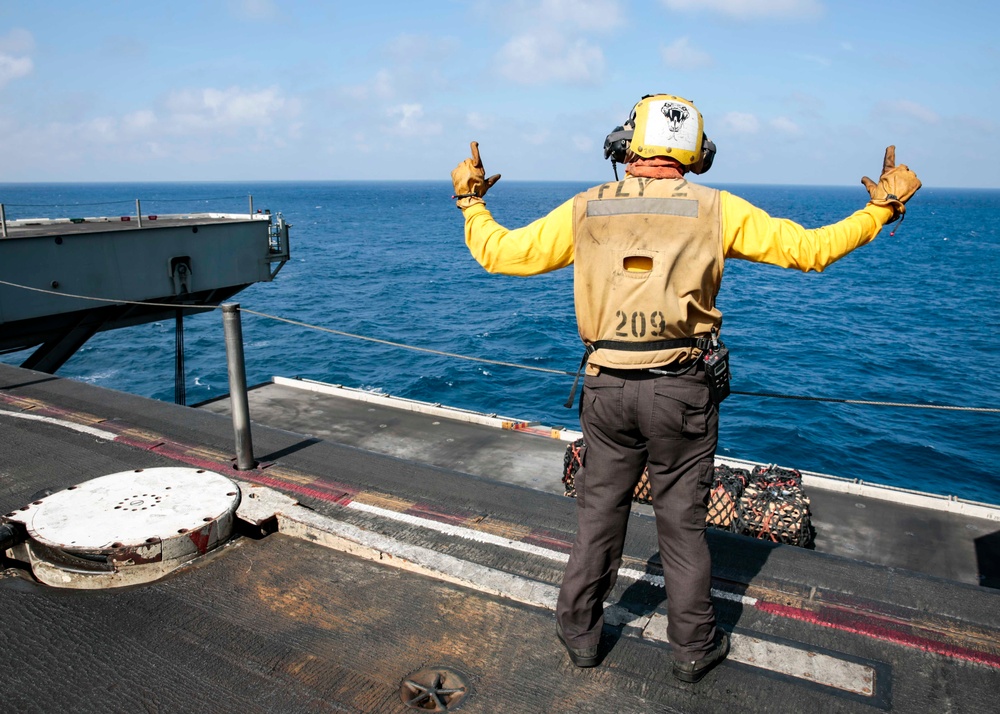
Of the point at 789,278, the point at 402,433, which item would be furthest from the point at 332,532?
the point at 789,278

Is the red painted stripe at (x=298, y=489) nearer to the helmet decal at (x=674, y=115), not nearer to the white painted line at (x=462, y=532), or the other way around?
the white painted line at (x=462, y=532)

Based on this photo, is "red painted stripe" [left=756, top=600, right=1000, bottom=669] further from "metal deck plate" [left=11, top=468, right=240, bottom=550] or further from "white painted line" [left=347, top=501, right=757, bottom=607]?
"metal deck plate" [left=11, top=468, right=240, bottom=550]

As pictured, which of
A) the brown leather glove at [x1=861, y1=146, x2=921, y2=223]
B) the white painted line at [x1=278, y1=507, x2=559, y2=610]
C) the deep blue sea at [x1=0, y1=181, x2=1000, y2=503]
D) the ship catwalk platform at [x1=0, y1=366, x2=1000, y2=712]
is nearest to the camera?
the brown leather glove at [x1=861, y1=146, x2=921, y2=223]

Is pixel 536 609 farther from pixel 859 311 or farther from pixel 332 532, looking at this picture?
pixel 859 311

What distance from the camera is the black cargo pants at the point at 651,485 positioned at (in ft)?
9.44

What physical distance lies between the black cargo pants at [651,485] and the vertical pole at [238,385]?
3.10 meters

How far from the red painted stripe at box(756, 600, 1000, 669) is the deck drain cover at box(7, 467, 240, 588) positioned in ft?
10.5

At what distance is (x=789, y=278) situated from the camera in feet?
213

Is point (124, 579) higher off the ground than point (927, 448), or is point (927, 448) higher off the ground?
point (124, 579)

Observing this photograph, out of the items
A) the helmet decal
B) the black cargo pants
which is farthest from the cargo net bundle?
the helmet decal

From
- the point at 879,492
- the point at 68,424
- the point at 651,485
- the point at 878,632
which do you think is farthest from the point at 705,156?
the point at 879,492

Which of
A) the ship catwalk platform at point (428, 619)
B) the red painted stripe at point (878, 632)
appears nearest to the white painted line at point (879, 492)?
the ship catwalk platform at point (428, 619)

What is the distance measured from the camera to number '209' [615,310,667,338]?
2838 millimetres

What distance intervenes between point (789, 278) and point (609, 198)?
67.5 meters
